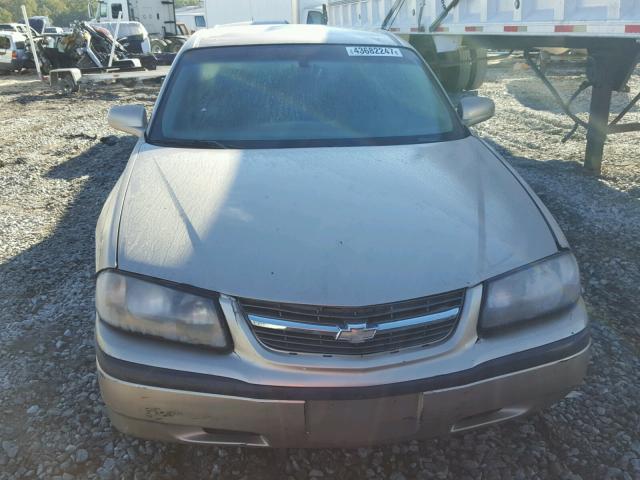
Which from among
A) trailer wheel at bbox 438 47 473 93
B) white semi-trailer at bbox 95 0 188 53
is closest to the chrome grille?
trailer wheel at bbox 438 47 473 93

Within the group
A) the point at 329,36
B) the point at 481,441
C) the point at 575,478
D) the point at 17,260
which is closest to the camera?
the point at 575,478

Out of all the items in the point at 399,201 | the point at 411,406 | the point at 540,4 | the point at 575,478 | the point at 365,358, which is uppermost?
the point at 540,4

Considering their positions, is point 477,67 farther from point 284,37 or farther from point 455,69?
point 284,37

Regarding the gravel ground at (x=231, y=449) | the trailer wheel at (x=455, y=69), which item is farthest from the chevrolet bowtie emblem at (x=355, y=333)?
the trailer wheel at (x=455, y=69)

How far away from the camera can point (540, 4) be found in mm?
5316

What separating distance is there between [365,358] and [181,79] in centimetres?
203

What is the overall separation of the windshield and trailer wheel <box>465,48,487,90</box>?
19.5 ft

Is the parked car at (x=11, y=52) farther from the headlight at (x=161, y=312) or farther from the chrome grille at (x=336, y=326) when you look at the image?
the chrome grille at (x=336, y=326)

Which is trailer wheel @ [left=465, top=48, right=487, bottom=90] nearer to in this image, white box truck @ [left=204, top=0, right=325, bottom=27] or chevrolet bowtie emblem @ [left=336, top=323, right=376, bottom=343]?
white box truck @ [left=204, top=0, right=325, bottom=27]

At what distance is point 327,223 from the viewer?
203 centimetres

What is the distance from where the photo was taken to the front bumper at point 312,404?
5.67 feet

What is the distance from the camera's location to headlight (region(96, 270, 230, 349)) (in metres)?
1.79

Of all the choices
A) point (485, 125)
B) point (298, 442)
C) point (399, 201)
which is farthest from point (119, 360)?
point (485, 125)

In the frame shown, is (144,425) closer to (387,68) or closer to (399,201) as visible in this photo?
(399,201)
